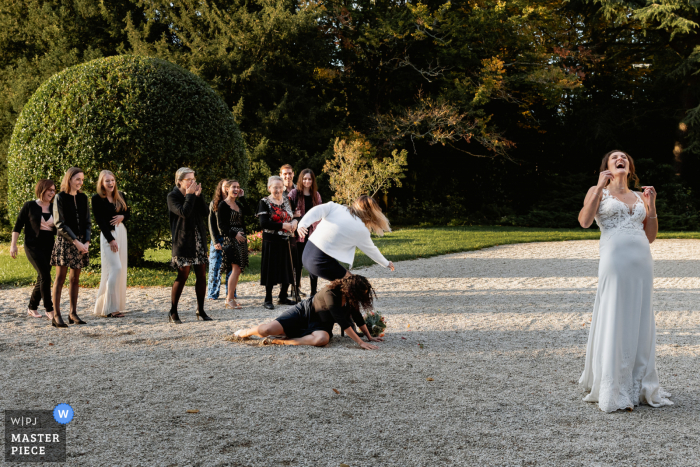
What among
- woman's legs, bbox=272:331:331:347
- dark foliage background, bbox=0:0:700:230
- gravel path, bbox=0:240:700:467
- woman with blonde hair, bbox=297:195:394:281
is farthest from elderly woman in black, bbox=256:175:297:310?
dark foliage background, bbox=0:0:700:230

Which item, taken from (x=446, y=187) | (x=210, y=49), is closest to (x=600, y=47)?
(x=446, y=187)

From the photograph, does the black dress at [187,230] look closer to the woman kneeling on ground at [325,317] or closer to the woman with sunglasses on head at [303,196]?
the woman kneeling on ground at [325,317]

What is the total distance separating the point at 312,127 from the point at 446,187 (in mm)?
9258

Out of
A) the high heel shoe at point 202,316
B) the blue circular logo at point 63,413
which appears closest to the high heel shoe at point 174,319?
the high heel shoe at point 202,316

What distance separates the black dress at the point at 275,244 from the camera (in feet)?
26.0

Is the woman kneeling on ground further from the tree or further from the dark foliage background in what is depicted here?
the dark foliage background

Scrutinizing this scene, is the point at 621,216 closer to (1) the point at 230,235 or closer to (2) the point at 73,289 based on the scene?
(1) the point at 230,235

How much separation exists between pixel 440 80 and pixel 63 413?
77.2ft

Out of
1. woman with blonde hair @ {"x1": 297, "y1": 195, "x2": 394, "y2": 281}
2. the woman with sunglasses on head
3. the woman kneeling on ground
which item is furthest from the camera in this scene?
the woman with sunglasses on head

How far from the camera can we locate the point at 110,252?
24.7 ft

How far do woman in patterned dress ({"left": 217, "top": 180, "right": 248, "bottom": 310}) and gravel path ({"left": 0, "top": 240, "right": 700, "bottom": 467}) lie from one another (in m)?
0.42

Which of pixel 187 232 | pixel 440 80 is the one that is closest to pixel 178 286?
pixel 187 232

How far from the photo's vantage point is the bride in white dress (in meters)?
4.25

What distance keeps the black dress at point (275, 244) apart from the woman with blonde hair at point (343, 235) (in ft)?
5.90
